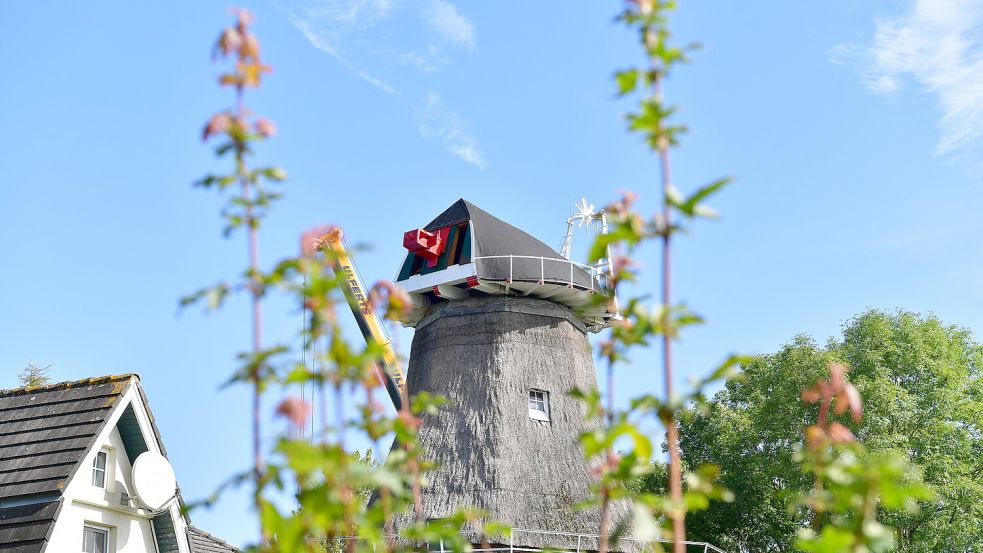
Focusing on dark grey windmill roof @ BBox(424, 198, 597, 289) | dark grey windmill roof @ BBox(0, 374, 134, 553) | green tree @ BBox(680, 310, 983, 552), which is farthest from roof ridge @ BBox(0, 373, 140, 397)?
green tree @ BBox(680, 310, 983, 552)

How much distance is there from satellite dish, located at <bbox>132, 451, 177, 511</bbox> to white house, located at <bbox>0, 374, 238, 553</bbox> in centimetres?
17

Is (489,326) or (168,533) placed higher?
(489,326)

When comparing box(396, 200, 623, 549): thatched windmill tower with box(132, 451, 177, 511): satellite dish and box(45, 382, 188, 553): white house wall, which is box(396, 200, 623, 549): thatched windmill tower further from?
box(132, 451, 177, 511): satellite dish

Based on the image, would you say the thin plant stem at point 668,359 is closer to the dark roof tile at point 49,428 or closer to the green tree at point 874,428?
the dark roof tile at point 49,428

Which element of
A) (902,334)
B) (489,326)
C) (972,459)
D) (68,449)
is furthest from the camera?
(902,334)

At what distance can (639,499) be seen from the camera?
2752 millimetres

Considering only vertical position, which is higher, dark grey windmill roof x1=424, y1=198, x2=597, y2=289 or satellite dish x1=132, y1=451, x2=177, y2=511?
dark grey windmill roof x1=424, y1=198, x2=597, y2=289

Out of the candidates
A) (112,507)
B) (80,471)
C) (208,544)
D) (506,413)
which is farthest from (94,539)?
(506,413)

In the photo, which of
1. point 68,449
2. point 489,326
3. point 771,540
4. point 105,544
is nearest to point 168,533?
point 105,544

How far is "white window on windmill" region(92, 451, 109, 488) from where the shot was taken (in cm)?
1316

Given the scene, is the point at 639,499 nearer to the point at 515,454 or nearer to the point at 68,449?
the point at 68,449

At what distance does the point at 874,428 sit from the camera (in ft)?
97.7

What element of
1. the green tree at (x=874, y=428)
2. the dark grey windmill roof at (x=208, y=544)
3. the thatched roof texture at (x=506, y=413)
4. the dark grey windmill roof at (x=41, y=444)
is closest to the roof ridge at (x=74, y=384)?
the dark grey windmill roof at (x=41, y=444)

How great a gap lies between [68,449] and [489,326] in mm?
12537
